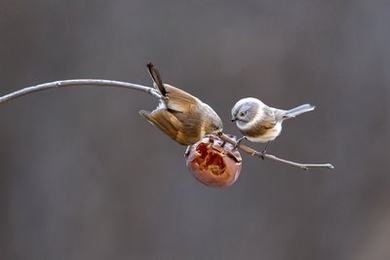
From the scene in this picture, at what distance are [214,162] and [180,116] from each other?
20cm

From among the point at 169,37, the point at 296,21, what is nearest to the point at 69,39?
the point at 169,37

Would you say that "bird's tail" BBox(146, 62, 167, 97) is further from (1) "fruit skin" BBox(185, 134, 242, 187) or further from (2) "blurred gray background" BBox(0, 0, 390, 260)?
(2) "blurred gray background" BBox(0, 0, 390, 260)

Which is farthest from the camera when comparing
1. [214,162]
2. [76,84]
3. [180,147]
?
[180,147]

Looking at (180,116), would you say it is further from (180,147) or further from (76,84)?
(180,147)

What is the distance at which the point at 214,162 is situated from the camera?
1041 mm

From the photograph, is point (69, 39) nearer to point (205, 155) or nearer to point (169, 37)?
point (169, 37)

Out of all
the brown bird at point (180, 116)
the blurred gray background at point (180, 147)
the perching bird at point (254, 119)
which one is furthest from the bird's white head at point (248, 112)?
the blurred gray background at point (180, 147)

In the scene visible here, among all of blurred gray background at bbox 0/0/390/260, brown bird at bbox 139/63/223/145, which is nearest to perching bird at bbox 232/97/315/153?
brown bird at bbox 139/63/223/145

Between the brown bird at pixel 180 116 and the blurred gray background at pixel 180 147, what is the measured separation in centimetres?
155

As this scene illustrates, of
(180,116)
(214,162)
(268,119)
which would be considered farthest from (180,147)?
(180,116)

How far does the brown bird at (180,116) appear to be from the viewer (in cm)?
86

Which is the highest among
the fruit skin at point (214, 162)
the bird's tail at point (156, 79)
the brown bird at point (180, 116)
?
the bird's tail at point (156, 79)

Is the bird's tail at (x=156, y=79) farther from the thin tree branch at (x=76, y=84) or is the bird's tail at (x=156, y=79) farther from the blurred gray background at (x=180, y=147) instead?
the blurred gray background at (x=180, y=147)

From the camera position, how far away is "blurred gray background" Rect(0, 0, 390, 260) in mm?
2520
